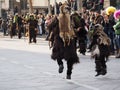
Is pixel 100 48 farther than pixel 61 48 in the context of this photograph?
Yes

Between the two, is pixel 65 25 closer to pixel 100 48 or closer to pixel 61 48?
pixel 61 48

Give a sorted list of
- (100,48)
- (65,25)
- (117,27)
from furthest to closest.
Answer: (117,27)
(100,48)
(65,25)

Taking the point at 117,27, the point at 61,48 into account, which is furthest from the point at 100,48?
the point at 117,27

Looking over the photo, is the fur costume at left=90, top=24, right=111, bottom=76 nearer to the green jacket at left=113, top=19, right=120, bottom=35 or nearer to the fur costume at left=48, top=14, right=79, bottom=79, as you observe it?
the fur costume at left=48, top=14, right=79, bottom=79

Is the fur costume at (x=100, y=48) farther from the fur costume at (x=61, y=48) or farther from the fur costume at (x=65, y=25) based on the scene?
the fur costume at (x=65, y=25)

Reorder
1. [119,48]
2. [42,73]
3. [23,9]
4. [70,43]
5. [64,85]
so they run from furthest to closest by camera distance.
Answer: [23,9]
[119,48]
[42,73]
[70,43]
[64,85]

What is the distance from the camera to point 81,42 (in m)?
21.6

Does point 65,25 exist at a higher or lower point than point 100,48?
higher

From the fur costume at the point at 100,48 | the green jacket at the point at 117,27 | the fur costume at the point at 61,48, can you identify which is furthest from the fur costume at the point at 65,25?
the green jacket at the point at 117,27

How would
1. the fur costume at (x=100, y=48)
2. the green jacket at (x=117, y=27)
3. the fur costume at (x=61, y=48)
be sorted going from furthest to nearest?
1. the green jacket at (x=117, y=27)
2. the fur costume at (x=100, y=48)
3. the fur costume at (x=61, y=48)

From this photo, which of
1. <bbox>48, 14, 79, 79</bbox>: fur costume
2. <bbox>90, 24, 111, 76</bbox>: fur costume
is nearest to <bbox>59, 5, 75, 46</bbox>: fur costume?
<bbox>48, 14, 79, 79</bbox>: fur costume

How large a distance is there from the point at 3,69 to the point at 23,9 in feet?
111

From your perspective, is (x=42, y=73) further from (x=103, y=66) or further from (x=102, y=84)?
(x=102, y=84)

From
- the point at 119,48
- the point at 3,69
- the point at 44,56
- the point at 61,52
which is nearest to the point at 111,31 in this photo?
the point at 119,48
